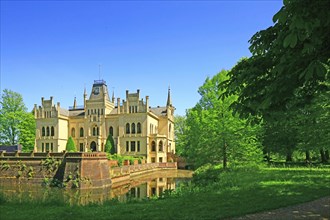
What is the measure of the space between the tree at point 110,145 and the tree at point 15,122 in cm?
1560

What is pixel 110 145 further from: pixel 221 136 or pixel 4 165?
pixel 221 136

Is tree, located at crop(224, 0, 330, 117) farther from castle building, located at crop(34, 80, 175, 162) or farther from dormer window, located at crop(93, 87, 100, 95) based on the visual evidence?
dormer window, located at crop(93, 87, 100, 95)

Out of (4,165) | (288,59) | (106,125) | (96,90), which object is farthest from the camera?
(96,90)

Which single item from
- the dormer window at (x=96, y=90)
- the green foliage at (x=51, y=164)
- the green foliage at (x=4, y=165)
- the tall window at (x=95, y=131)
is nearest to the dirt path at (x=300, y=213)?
the green foliage at (x=51, y=164)

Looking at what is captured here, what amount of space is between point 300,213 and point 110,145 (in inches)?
1719

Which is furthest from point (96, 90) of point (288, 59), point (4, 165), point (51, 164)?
Answer: point (288, 59)

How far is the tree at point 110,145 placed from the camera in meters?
49.4

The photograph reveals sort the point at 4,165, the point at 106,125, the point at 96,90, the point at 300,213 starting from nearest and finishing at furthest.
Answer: the point at 300,213, the point at 4,165, the point at 106,125, the point at 96,90

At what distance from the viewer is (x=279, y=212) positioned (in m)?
8.12

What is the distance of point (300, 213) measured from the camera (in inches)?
314

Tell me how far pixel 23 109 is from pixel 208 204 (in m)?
53.5

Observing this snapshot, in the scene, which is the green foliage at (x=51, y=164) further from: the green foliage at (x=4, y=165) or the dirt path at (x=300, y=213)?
the dirt path at (x=300, y=213)

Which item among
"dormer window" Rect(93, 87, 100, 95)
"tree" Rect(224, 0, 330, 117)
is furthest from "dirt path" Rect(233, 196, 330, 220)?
"dormer window" Rect(93, 87, 100, 95)

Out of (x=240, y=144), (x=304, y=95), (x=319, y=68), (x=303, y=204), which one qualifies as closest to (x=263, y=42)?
(x=304, y=95)
